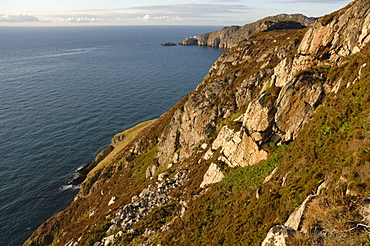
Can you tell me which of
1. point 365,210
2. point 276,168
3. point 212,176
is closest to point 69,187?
point 212,176

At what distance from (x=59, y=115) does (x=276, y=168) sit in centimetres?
9018

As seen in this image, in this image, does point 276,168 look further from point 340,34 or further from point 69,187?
point 69,187

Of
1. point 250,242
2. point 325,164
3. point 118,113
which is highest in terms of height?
point 325,164

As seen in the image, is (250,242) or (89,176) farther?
(89,176)

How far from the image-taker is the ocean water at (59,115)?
52.4 m

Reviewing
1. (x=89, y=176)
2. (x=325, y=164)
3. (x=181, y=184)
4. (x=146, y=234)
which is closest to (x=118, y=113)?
(x=89, y=176)

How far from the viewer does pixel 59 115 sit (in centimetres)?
8762

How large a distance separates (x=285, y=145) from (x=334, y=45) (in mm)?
14386

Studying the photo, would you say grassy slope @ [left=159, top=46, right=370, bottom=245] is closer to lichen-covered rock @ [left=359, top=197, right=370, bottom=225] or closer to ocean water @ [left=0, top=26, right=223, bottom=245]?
lichen-covered rock @ [left=359, top=197, right=370, bottom=225]

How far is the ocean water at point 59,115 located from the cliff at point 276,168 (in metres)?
12.8

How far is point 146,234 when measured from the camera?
81.2ft

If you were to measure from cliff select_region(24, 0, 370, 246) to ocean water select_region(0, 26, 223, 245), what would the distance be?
1279 centimetres

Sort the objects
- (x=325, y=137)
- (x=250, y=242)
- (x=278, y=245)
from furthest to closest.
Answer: (x=325, y=137) → (x=250, y=242) → (x=278, y=245)

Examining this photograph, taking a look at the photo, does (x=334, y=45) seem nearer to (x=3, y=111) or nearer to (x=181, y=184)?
(x=181, y=184)
